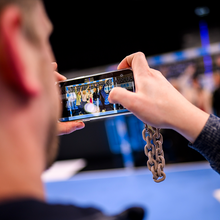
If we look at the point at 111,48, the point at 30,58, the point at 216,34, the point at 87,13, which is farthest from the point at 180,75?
the point at 30,58

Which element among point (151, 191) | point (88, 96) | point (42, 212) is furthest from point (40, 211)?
point (151, 191)

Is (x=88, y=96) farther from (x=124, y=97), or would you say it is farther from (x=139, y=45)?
(x=139, y=45)

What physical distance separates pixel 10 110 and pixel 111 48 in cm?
440

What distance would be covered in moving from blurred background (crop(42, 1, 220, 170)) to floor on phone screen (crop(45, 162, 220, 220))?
44cm

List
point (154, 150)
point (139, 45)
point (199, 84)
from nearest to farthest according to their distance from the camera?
point (154, 150), point (199, 84), point (139, 45)

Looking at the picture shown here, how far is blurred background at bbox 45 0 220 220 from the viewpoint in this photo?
3.68m

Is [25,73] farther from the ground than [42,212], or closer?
farther from the ground

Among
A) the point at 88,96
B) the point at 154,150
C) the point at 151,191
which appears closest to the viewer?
the point at 154,150

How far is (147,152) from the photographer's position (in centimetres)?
82

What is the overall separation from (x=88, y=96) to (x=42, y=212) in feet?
2.27

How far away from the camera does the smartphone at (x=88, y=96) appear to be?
0.94 meters

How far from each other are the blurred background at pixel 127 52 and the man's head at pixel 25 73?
298 centimetres

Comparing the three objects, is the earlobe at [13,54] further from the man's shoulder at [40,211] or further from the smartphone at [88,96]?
the smartphone at [88,96]

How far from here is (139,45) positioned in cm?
435
